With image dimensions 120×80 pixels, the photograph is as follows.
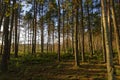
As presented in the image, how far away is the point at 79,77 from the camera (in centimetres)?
1347

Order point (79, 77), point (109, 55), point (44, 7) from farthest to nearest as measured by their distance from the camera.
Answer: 1. point (44, 7)
2. point (79, 77)
3. point (109, 55)

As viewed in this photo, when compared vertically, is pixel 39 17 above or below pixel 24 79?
above

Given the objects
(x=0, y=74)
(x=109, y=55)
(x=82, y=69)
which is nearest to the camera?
(x=109, y=55)

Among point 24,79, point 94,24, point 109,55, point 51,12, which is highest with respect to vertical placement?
point 51,12

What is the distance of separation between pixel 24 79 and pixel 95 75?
475cm

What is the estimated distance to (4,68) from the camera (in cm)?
1550

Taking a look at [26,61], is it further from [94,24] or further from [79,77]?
[94,24]

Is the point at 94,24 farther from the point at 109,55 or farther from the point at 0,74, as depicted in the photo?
the point at 109,55

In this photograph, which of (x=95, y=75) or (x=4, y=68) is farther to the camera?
(x=4, y=68)

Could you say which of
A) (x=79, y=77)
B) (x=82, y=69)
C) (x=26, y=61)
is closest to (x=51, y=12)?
(x=26, y=61)

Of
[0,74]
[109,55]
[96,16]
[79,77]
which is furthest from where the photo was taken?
[96,16]

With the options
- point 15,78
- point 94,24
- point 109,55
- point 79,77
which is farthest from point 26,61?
point 94,24

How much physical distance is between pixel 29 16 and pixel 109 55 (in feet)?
90.4

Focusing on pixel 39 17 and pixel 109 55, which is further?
pixel 39 17
